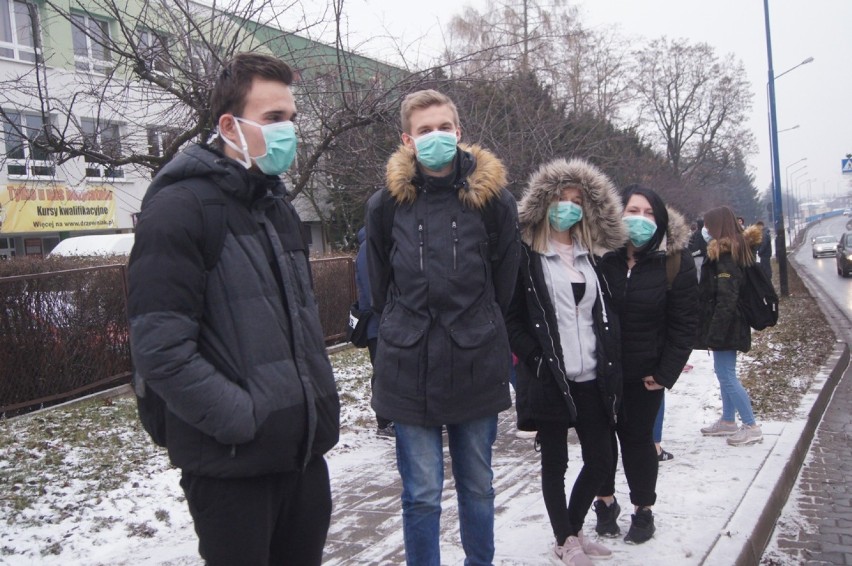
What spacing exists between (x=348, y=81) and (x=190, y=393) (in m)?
5.70

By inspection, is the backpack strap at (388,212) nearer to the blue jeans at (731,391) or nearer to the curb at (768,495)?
the curb at (768,495)

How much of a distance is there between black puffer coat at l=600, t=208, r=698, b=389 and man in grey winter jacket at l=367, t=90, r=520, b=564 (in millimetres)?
951

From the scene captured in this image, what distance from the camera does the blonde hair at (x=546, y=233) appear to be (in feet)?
12.5

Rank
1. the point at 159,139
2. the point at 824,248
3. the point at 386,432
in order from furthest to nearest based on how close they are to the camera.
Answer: the point at 824,248
the point at 159,139
the point at 386,432

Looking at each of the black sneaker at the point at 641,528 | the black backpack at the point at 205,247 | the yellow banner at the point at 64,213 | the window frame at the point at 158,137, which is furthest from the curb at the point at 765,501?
the yellow banner at the point at 64,213

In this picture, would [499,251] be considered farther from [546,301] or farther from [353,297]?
[353,297]

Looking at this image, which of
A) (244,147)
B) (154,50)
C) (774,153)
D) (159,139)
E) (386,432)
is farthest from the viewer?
(774,153)

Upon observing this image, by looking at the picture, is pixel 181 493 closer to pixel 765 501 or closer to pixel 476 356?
pixel 476 356

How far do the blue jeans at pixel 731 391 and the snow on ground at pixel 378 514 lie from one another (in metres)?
0.29

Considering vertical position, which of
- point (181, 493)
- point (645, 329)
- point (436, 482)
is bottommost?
point (181, 493)

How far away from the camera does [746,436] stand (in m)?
6.09

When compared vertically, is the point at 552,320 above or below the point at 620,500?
above

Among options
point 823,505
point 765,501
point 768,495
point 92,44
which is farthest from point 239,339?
point 92,44

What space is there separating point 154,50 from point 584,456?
479 cm
